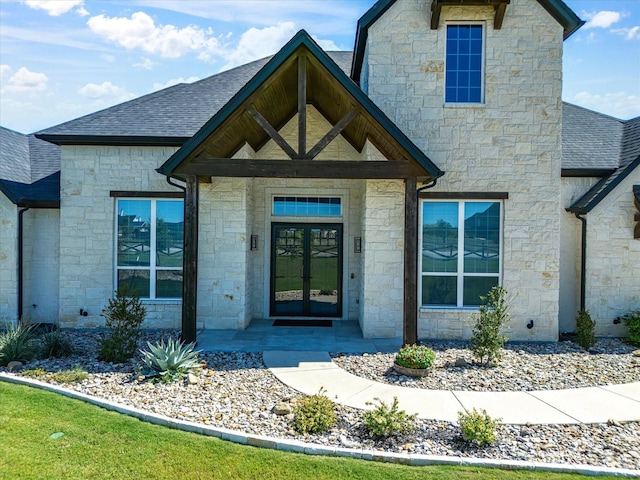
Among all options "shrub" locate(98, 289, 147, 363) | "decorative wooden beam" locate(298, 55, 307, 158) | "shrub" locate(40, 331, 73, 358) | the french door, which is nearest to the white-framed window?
the french door

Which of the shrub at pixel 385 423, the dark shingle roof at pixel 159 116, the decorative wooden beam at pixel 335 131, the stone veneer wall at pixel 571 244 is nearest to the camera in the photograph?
the shrub at pixel 385 423

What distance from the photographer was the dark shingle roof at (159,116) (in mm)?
10320

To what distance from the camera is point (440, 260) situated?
9.98 metres

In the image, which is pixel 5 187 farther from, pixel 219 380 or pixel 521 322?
pixel 521 322

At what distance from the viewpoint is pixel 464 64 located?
32.4ft

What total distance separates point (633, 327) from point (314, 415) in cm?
852

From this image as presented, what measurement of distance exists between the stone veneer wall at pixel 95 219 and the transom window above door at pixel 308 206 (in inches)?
115

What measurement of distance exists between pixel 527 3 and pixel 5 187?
1342 cm

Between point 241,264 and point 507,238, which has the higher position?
point 507,238

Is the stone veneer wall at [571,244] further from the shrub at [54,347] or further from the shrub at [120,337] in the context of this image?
the shrub at [54,347]

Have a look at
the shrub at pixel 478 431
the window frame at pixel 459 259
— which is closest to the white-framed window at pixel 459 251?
the window frame at pixel 459 259

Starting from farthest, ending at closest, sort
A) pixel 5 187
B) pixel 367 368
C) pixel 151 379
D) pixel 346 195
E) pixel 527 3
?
pixel 346 195
pixel 5 187
pixel 527 3
pixel 367 368
pixel 151 379

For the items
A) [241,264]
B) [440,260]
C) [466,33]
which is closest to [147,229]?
[241,264]

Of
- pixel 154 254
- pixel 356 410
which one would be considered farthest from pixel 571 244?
pixel 154 254
